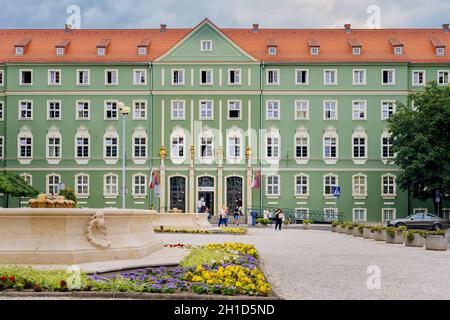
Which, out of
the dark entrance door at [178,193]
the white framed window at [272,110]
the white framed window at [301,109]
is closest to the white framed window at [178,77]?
the white framed window at [272,110]

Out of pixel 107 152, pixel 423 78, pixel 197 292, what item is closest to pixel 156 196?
pixel 107 152

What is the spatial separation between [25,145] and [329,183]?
27038 mm

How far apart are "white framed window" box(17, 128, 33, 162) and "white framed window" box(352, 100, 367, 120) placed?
28.7m

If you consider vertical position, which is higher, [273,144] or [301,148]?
[273,144]

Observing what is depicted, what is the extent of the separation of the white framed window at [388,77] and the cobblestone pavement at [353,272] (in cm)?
4473

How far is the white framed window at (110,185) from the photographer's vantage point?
240 feet

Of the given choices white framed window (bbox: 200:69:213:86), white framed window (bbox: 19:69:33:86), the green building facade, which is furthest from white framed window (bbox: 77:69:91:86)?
white framed window (bbox: 200:69:213:86)

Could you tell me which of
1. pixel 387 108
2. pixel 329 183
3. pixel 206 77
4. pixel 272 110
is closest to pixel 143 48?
pixel 206 77

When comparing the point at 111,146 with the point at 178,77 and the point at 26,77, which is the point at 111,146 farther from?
the point at 26,77

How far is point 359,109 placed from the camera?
244ft

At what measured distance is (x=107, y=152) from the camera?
242 feet

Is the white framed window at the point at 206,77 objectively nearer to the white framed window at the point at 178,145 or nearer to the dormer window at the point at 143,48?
the white framed window at the point at 178,145

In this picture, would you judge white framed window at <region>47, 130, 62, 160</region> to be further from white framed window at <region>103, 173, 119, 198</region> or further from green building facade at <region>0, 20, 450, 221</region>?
white framed window at <region>103, 173, 119, 198</region>

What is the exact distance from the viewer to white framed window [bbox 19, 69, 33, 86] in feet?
242
